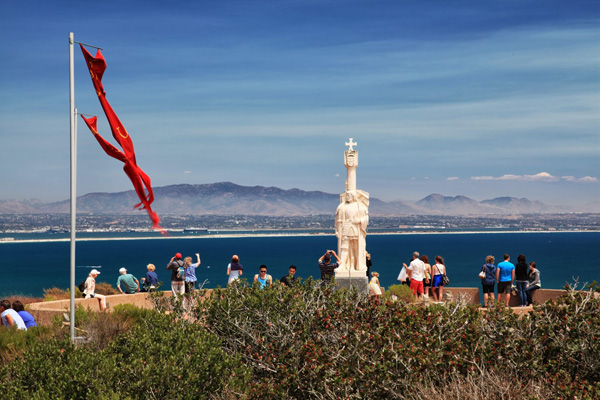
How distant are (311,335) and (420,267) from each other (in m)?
8.60

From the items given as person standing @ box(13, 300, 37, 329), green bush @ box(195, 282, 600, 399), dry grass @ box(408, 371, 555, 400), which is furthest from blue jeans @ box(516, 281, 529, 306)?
person standing @ box(13, 300, 37, 329)

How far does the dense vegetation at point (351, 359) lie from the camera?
843 centimetres

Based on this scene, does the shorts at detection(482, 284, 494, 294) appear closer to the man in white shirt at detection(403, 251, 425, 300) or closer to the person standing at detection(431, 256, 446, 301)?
the person standing at detection(431, 256, 446, 301)

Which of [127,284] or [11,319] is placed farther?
[127,284]

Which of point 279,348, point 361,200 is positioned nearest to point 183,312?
point 279,348

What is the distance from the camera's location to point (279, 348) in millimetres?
10008

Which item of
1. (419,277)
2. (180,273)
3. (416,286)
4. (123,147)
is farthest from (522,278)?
(123,147)

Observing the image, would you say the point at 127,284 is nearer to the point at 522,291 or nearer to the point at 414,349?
the point at 522,291

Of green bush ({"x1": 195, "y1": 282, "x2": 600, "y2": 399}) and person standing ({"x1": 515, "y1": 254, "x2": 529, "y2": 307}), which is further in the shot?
person standing ({"x1": 515, "y1": 254, "x2": 529, "y2": 307})

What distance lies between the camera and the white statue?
699 inches

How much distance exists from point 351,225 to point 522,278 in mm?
4374

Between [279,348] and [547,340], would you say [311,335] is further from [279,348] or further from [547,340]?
[547,340]

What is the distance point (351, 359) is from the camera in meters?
8.97

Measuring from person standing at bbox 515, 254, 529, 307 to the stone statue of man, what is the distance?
3.73 metres
